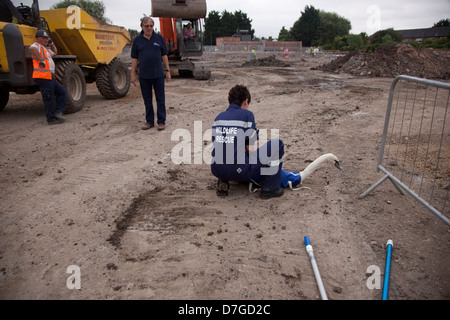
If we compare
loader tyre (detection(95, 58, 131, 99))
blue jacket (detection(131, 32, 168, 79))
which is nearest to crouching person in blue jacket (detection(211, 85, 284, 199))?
blue jacket (detection(131, 32, 168, 79))

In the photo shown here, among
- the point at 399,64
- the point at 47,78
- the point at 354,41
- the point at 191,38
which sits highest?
the point at 354,41

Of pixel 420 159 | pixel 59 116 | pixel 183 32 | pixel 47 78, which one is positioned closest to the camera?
pixel 420 159

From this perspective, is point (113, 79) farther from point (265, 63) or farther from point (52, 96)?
point (265, 63)

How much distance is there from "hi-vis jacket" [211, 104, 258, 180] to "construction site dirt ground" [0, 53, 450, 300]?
46 cm

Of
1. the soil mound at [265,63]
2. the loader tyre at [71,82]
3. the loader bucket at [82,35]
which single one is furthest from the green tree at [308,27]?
the loader tyre at [71,82]

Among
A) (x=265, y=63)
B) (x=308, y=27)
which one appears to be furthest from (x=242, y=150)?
(x=308, y=27)

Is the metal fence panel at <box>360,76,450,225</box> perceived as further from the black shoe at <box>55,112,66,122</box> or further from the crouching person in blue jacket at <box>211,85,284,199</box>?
the black shoe at <box>55,112,66,122</box>

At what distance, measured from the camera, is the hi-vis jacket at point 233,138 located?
3.46m

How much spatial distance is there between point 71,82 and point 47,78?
5.48 ft

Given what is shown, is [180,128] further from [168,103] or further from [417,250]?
[417,250]

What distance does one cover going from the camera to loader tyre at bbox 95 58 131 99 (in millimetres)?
9331

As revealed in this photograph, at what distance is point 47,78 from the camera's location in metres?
6.50

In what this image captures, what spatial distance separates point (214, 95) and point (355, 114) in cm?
457

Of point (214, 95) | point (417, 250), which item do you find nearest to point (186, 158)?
point (417, 250)
